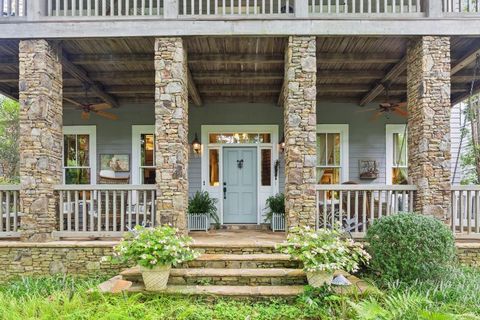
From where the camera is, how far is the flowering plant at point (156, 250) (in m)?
3.39

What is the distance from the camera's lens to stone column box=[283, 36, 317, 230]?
427 centimetres

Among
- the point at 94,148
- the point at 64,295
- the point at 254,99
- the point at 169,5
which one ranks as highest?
the point at 169,5

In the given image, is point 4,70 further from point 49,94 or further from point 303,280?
point 303,280

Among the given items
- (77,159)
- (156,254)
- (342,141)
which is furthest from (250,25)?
(77,159)

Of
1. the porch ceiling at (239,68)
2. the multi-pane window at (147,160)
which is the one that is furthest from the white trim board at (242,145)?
the multi-pane window at (147,160)

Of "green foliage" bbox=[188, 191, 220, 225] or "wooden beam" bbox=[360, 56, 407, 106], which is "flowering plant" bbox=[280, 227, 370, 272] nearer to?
"green foliage" bbox=[188, 191, 220, 225]

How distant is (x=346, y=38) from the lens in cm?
449

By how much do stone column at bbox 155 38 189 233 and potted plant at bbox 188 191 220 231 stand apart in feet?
6.39

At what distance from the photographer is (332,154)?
7152 millimetres

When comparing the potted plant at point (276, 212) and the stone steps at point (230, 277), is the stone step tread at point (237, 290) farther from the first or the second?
the potted plant at point (276, 212)

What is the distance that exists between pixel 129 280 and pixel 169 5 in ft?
13.0

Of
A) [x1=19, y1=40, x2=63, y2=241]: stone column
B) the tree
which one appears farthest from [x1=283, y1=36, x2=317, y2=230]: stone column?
the tree

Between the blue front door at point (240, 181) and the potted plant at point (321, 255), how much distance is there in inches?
127

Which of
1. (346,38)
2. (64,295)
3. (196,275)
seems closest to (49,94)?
(64,295)
